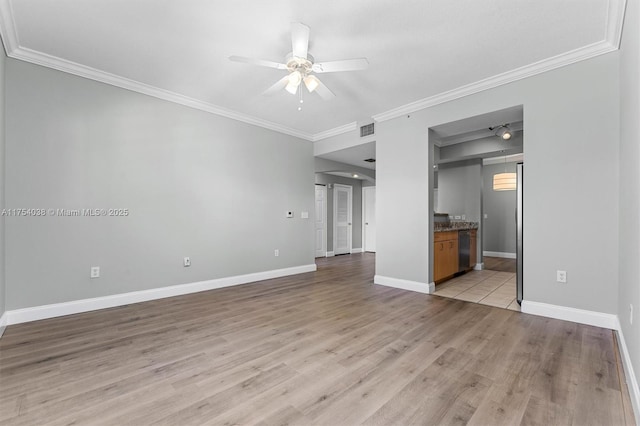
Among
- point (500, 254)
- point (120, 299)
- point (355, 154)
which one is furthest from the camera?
point (500, 254)

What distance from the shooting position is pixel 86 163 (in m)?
3.23

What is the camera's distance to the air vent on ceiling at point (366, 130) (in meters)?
4.80

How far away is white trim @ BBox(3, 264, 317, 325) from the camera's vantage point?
285 centimetres

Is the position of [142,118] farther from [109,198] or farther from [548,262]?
[548,262]

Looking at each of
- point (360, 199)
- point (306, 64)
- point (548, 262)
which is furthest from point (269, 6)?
point (360, 199)

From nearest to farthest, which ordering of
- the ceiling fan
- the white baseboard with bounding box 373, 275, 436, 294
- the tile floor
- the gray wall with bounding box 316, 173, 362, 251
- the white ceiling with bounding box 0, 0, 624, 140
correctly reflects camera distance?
the white ceiling with bounding box 0, 0, 624, 140 < the ceiling fan < the tile floor < the white baseboard with bounding box 373, 275, 436, 294 < the gray wall with bounding box 316, 173, 362, 251

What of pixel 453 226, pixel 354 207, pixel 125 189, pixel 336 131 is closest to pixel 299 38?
pixel 125 189

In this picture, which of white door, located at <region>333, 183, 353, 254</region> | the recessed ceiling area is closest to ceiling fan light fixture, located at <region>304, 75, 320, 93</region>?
the recessed ceiling area

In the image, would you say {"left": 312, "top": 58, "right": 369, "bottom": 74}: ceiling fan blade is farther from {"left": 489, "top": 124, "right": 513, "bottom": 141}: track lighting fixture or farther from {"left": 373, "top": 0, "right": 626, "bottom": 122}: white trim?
{"left": 489, "top": 124, "right": 513, "bottom": 141}: track lighting fixture

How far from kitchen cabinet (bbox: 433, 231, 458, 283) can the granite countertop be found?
0.21 feet

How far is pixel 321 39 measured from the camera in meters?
2.61

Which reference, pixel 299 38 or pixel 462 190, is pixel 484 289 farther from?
pixel 299 38

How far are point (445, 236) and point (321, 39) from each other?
11.6 ft

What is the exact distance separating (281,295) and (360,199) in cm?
598
